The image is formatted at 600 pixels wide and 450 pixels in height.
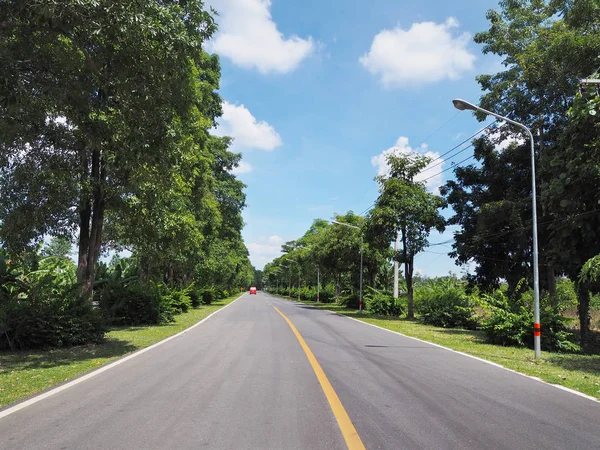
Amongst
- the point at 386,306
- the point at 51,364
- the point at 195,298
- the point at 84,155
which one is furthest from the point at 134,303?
the point at 386,306

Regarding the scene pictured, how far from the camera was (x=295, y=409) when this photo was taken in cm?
570

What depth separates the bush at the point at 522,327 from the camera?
14195 mm

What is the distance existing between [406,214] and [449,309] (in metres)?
6.10

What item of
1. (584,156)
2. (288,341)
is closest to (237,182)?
(288,341)

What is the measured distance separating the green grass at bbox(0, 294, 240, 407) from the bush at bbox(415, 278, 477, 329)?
15.2 m

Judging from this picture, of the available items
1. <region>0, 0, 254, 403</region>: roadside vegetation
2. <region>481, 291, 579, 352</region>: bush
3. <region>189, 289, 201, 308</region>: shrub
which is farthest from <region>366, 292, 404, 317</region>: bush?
<region>0, 0, 254, 403</region>: roadside vegetation

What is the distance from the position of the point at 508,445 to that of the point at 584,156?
10.4m

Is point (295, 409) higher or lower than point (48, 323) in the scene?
lower

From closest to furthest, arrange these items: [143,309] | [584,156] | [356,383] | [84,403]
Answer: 1. [84,403]
2. [356,383]
3. [584,156]
4. [143,309]

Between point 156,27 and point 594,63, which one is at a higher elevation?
point 594,63

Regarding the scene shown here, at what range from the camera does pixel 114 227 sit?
19.4 metres

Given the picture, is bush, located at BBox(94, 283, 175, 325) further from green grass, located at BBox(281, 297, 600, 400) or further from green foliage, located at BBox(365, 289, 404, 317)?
green foliage, located at BBox(365, 289, 404, 317)

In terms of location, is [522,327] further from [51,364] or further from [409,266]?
[51,364]

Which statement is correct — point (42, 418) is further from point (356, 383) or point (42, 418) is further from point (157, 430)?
point (356, 383)
